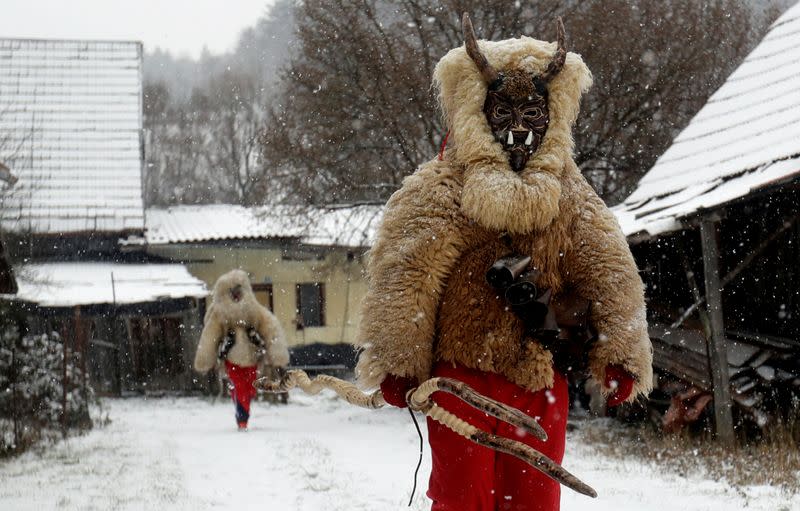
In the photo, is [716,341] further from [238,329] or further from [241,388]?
[238,329]

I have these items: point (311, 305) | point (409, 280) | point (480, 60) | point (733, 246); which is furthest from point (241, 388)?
point (311, 305)

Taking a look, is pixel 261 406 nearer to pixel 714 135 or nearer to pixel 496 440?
pixel 714 135

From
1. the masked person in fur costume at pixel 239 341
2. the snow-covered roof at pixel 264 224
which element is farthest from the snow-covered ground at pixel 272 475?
the snow-covered roof at pixel 264 224

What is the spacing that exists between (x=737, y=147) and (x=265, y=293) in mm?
14997

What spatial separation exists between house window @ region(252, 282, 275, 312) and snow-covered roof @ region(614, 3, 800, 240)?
42.2 feet

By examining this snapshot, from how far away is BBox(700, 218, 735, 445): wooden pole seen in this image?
29.0 ft

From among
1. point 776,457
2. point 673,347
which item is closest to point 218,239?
point 673,347

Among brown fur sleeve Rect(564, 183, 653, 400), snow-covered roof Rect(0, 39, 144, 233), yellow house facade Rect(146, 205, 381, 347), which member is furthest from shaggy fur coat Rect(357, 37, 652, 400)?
yellow house facade Rect(146, 205, 381, 347)

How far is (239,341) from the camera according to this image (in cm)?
1230

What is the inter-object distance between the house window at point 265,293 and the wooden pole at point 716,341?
15.6 metres

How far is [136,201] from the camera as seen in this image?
69.4ft

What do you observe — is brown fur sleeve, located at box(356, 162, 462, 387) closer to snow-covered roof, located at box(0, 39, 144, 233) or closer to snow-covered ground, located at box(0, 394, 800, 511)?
snow-covered ground, located at box(0, 394, 800, 511)

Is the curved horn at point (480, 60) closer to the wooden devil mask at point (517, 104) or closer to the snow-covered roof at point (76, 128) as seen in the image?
the wooden devil mask at point (517, 104)

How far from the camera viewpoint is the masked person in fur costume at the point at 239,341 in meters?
12.2
